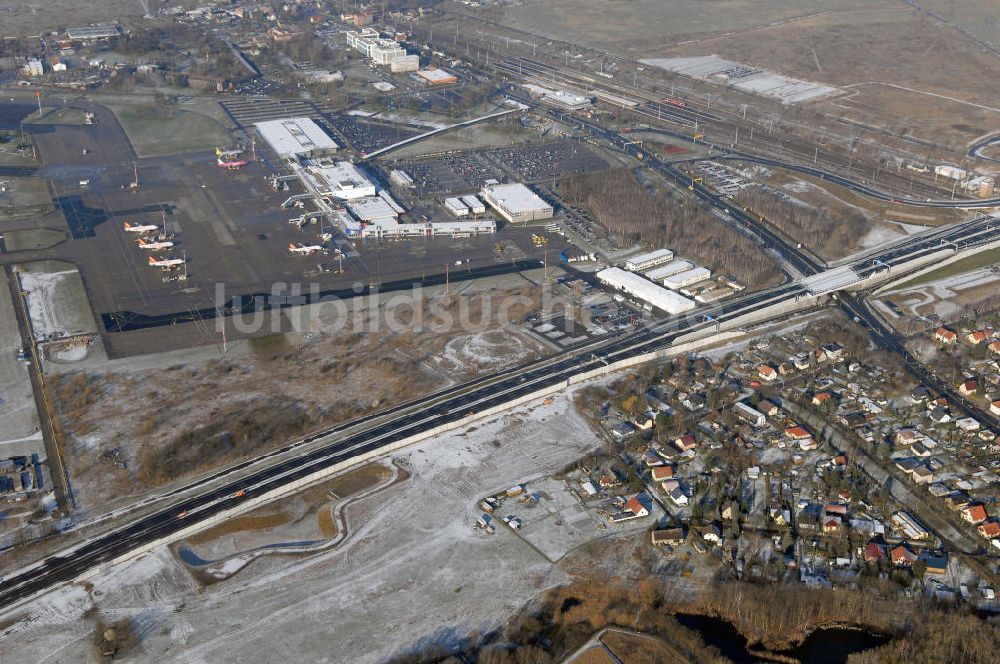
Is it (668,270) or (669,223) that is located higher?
(669,223)

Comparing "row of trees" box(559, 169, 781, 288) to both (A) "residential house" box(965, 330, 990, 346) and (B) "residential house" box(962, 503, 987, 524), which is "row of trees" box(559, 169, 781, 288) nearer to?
(A) "residential house" box(965, 330, 990, 346)

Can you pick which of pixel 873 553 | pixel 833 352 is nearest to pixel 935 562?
pixel 873 553

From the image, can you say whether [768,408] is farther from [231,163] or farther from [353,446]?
[231,163]

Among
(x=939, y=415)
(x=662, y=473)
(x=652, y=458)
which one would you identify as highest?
(x=939, y=415)

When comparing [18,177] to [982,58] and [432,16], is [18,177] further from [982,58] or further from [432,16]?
[982,58]

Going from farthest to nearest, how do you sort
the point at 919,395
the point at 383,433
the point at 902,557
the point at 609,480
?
the point at 919,395
the point at 383,433
the point at 609,480
the point at 902,557

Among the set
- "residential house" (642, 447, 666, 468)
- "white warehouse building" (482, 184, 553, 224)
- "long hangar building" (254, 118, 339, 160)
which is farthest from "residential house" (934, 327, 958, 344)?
"long hangar building" (254, 118, 339, 160)
